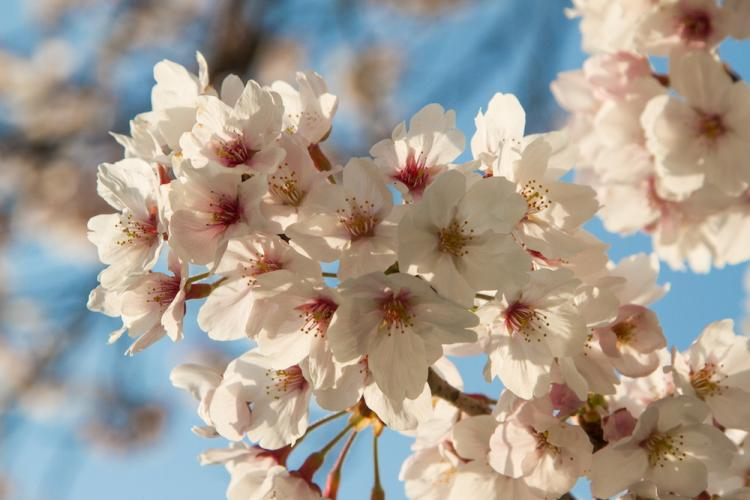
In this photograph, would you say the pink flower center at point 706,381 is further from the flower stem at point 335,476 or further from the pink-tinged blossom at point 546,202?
the flower stem at point 335,476

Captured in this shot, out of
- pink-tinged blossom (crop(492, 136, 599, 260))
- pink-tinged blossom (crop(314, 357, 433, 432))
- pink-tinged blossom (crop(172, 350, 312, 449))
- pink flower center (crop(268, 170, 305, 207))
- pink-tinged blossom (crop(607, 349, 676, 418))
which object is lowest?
pink-tinged blossom (crop(607, 349, 676, 418))

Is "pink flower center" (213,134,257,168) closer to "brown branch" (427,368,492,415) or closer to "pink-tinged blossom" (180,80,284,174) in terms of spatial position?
"pink-tinged blossom" (180,80,284,174)

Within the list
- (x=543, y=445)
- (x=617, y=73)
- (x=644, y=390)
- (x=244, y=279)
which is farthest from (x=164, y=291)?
(x=617, y=73)

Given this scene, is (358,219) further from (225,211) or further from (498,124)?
(498,124)

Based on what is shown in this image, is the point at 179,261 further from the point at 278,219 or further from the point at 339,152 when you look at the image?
the point at 339,152

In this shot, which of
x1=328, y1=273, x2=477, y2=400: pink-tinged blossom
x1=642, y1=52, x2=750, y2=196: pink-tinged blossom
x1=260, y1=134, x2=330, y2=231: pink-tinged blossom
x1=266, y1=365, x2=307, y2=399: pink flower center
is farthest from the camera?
x1=642, y1=52, x2=750, y2=196: pink-tinged blossom

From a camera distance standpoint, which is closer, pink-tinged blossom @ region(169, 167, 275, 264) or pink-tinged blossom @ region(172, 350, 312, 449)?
pink-tinged blossom @ region(169, 167, 275, 264)

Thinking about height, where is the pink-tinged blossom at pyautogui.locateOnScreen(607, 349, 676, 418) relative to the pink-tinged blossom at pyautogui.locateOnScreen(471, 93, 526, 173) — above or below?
below

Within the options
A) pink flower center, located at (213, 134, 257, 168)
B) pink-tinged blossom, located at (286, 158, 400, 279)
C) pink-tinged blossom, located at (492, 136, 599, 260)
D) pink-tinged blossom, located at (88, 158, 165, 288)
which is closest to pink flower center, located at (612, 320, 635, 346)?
pink-tinged blossom, located at (492, 136, 599, 260)
